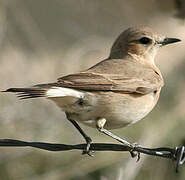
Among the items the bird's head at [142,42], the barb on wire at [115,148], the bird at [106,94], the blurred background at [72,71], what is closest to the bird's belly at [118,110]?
the bird at [106,94]

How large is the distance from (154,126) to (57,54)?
15.2 feet

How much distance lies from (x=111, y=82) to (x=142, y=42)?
1.09 m

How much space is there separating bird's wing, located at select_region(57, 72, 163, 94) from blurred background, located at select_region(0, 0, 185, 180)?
0.76 m

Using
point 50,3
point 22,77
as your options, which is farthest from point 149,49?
point 50,3

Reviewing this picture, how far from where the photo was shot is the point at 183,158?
5184 millimetres

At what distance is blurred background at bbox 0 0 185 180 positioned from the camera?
9.24 m

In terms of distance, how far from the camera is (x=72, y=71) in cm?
1198

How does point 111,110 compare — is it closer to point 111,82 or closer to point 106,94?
point 106,94

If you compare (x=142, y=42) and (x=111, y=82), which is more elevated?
(x=142, y=42)

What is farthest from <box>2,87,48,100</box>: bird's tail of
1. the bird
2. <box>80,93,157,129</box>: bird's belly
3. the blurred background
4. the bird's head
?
the bird's head

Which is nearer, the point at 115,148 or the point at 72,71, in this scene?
the point at 115,148

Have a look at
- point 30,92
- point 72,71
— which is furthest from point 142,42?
point 72,71

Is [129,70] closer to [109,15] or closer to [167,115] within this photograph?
[167,115]

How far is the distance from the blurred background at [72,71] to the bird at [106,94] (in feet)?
1.64
